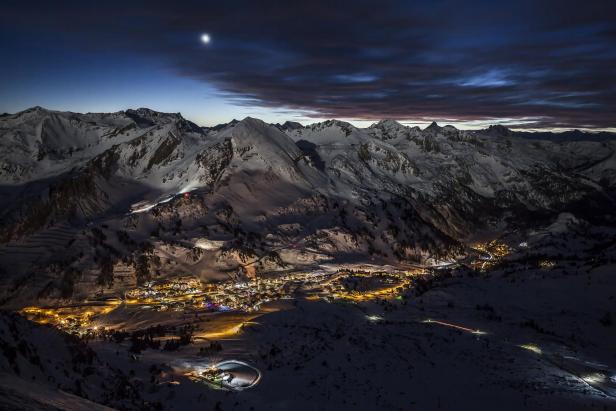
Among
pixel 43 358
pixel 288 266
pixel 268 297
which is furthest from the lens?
pixel 288 266

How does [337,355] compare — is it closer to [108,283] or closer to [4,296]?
[108,283]

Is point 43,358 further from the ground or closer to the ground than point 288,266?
further from the ground

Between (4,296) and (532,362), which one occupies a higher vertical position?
(532,362)

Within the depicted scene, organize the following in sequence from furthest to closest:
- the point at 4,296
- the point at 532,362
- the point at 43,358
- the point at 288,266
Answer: the point at 288,266 < the point at 4,296 < the point at 532,362 < the point at 43,358

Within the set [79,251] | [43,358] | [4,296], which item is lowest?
[4,296]

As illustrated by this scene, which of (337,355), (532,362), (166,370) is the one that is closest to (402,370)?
(337,355)

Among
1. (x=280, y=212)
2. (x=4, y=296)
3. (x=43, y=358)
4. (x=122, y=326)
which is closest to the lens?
(x=43, y=358)

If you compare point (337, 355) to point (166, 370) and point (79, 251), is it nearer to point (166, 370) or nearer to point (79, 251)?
point (166, 370)

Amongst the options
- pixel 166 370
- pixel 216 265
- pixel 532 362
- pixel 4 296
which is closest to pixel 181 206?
pixel 216 265

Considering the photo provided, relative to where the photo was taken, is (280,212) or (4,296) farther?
(280,212)
